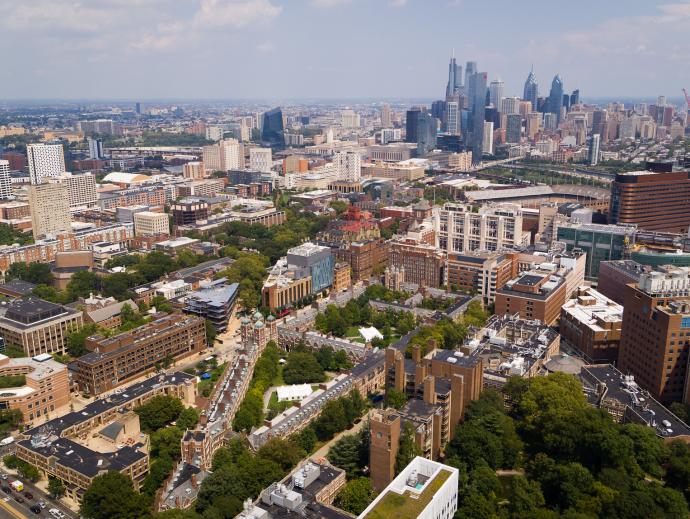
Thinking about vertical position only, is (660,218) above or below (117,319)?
above

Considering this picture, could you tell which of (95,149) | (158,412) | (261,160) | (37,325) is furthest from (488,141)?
(158,412)

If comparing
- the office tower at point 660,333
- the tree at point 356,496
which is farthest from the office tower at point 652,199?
the tree at point 356,496

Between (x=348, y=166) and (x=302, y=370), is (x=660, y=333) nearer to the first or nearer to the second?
(x=302, y=370)

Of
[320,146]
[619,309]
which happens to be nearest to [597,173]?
[320,146]

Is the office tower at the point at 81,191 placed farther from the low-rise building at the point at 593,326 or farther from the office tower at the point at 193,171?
the low-rise building at the point at 593,326

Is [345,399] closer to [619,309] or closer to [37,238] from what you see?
[619,309]

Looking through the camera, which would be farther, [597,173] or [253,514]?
[597,173]
